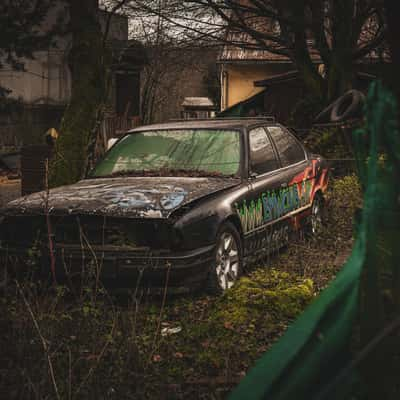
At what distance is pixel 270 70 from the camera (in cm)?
2925

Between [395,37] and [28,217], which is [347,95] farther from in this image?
[28,217]

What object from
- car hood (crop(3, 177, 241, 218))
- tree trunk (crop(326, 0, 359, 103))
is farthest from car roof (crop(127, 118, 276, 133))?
tree trunk (crop(326, 0, 359, 103))

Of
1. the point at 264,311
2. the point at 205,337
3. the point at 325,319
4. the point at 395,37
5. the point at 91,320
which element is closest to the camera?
the point at 325,319

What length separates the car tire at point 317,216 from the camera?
888 cm

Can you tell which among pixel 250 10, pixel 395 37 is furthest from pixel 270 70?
pixel 395 37

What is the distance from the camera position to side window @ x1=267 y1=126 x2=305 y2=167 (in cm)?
825

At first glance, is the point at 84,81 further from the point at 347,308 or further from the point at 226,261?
the point at 347,308

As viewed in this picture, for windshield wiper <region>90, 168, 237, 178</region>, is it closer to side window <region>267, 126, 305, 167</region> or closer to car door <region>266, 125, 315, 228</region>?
car door <region>266, 125, 315, 228</region>

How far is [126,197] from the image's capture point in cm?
604

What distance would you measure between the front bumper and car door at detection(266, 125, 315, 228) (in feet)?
7.35

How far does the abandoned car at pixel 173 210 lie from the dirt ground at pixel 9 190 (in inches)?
262

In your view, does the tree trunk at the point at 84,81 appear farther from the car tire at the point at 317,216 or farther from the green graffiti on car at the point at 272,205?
the green graffiti on car at the point at 272,205

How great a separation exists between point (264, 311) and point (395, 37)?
3.50 meters

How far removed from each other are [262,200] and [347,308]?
5.28 m
